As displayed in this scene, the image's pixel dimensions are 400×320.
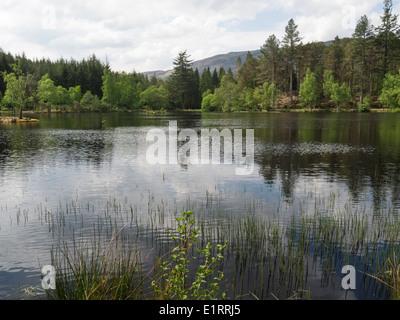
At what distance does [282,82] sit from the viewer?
14062 centimetres

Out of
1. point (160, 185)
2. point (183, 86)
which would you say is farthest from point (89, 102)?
point (160, 185)

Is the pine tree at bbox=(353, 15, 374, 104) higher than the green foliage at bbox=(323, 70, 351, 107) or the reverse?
higher

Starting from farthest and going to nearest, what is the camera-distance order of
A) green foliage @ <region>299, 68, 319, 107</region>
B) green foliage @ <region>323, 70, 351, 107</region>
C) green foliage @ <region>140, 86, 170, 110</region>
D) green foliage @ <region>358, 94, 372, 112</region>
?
green foliage @ <region>140, 86, 170, 110</region> < green foliage @ <region>299, 68, 319, 107</region> < green foliage @ <region>323, 70, 351, 107</region> < green foliage @ <region>358, 94, 372, 112</region>

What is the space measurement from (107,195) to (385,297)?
46.3 ft

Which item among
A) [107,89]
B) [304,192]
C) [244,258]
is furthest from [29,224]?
[107,89]

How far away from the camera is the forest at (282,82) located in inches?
4336

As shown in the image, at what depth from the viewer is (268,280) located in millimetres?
9133

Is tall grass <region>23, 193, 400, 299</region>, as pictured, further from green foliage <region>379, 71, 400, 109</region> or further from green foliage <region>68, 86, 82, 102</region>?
green foliage <region>68, 86, 82, 102</region>

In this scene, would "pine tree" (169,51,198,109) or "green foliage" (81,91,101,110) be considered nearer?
"green foliage" (81,91,101,110)

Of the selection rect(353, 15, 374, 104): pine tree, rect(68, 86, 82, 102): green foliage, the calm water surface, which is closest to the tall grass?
the calm water surface

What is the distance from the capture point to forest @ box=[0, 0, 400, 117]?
110125 mm

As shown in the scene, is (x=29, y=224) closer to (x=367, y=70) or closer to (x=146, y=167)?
(x=146, y=167)

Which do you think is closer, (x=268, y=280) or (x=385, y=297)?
(x=385, y=297)

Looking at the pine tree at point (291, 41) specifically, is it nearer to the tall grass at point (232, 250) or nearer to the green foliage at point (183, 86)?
the green foliage at point (183, 86)
